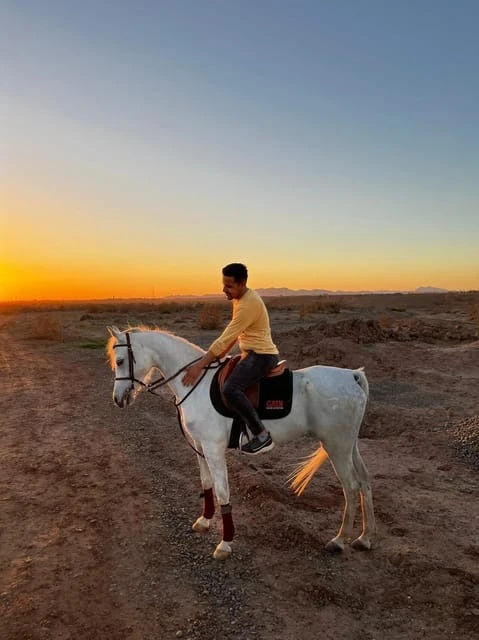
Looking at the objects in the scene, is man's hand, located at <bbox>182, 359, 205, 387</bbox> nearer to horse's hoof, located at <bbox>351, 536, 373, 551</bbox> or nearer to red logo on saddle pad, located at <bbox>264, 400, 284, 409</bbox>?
red logo on saddle pad, located at <bbox>264, 400, 284, 409</bbox>

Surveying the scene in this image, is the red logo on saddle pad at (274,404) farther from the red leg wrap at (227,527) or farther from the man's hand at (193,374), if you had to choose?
the red leg wrap at (227,527)

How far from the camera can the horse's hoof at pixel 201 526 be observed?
224 inches

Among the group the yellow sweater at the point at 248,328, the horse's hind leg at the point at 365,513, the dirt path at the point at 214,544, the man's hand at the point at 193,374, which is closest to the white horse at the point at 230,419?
the horse's hind leg at the point at 365,513

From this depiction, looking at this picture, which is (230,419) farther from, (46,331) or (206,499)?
Result: (46,331)

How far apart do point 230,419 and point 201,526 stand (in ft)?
4.94

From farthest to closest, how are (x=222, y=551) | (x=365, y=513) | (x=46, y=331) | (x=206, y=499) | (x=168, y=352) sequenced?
(x=46, y=331), (x=206, y=499), (x=168, y=352), (x=365, y=513), (x=222, y=551)

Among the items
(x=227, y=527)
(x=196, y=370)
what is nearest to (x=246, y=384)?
(x=196, y=370)

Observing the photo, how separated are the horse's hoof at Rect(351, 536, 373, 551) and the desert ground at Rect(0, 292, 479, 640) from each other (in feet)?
0.41

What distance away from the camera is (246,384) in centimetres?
512

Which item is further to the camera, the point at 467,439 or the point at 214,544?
the point at 467,439

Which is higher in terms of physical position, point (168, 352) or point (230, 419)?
point (168, 352)

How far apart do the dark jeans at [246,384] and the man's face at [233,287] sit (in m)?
0.69

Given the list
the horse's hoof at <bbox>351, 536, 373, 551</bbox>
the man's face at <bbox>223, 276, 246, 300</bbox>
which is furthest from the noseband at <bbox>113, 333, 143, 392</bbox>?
the horse's hoof at <bbox>351, 536, 373, 551</bbox>

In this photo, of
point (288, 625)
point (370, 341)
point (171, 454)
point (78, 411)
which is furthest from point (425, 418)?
point (370, 341)
